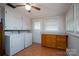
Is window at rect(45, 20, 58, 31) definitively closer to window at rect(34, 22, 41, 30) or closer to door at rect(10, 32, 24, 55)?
window at rect(34, 22, 41, 30)

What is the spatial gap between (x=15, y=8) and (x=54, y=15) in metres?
0.80

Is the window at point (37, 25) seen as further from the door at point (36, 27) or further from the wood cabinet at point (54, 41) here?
the wood cabinet at point (54, 41)

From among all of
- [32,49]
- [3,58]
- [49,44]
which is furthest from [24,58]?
[49,44]

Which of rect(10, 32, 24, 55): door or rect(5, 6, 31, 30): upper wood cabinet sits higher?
rect(5, 6, 31, 30): upper wood cabinet

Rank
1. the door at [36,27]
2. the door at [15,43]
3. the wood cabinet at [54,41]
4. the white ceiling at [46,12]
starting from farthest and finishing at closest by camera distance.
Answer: the wood cabinet at [54,41], the door at [15,43], the door at [36,27], the white ceiling at [46,12]

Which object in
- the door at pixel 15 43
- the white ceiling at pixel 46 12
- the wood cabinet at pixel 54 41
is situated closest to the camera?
the white ceiling at pixel 46 12

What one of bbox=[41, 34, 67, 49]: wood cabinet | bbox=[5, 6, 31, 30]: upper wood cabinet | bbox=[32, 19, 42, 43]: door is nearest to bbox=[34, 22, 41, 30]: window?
bbox=[32, 19, 42, 43]: door

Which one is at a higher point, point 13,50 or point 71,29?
point 71,29

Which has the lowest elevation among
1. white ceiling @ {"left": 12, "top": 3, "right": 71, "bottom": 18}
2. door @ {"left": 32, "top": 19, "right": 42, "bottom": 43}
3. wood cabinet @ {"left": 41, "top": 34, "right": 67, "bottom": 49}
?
wood cabinet @ {"left": 41, "top": 34, "right": 67, "bottom": 49}

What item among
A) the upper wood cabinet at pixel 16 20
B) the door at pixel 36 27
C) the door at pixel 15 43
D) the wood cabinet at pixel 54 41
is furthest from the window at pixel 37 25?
the wood cabinet at pixel 54 41

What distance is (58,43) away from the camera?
2967 mm

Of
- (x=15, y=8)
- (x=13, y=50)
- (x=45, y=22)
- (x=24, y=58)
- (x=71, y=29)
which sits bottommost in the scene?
(x=13, y=50)

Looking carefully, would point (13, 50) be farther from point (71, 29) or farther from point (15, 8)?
point (71, 29)

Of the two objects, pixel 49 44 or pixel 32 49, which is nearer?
pixel 32 49
